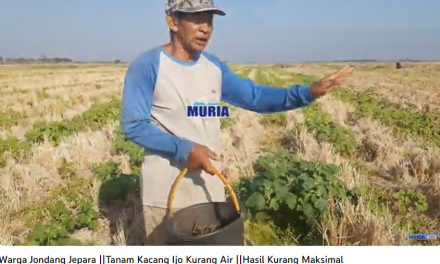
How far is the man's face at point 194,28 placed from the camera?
2.27 m

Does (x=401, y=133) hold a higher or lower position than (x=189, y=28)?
lower

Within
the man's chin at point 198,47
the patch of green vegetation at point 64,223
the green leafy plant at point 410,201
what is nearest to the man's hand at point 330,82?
the man's chin at point 198,47

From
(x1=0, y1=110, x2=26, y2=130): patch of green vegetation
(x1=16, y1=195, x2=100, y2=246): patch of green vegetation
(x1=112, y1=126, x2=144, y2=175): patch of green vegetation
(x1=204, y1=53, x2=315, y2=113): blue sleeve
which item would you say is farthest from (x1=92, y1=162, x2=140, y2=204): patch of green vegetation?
(x1=0, y1=110, x2=26, y2=130): patch of green vegetation

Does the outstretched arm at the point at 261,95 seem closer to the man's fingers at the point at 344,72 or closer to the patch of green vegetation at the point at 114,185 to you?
the man's fingers at the point at 344,72

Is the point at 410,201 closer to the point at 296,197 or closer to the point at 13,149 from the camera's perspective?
the point at 296,197

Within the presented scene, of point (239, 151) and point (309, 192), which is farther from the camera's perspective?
point (239, 151)

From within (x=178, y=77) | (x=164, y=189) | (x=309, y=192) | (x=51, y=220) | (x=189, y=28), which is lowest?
(x=51, y=220)

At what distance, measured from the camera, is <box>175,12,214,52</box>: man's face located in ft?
7.45

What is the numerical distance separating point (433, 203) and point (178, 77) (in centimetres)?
247

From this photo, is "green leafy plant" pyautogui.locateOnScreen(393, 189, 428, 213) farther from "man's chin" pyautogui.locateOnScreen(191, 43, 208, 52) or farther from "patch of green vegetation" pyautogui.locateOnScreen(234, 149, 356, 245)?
"man's chin" pyautogui.locateOnScreen(191, 43, 208, 52)

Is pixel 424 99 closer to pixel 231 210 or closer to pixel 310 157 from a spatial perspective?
pixel 310 157

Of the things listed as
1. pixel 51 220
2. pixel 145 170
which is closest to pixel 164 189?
pixel 145 170

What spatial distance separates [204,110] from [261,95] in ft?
1.33

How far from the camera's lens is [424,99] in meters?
10.6
